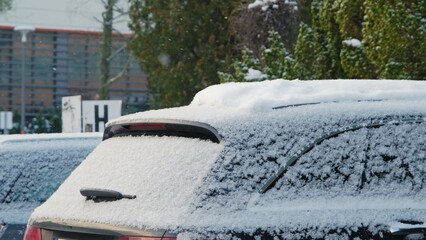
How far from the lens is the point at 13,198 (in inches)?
362

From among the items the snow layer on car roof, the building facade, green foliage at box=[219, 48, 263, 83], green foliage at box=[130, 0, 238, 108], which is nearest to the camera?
the snow layer on car roof

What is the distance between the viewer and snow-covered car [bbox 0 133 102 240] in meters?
9.09

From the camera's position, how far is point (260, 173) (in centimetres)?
552

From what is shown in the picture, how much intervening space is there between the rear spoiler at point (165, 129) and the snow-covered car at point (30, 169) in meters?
2.78

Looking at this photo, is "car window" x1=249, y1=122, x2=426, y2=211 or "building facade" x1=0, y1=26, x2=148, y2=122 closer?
"car window" x1=249, y1=122, x2=426, y2=211

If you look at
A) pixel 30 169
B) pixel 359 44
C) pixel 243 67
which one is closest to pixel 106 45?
pixel 243 67

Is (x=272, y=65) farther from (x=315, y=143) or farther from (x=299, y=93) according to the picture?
(x=315, y=143)

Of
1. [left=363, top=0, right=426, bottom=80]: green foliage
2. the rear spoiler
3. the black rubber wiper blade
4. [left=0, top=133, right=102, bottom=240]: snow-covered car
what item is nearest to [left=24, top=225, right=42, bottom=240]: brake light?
the black rubber wiper blade

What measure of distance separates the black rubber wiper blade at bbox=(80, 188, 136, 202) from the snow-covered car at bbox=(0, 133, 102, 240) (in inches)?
120

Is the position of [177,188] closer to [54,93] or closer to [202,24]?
[202,24]

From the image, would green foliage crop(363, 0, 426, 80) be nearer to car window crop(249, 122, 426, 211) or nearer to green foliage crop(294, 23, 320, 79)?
green foliage crop(294, 23, 320, 79)

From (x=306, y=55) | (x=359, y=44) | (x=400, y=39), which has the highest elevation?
(x=400, y=39)

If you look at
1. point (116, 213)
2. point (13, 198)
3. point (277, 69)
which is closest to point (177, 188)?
point (116, 213)

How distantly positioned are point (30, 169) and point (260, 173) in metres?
4.15
